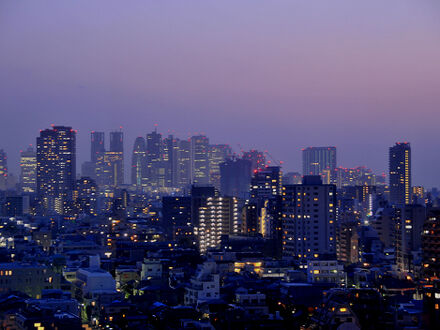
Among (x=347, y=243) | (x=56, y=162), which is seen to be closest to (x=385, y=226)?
(x=347, y=243)

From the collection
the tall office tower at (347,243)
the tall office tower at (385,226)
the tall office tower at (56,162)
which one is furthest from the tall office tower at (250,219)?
the tall office tower at (56,162)

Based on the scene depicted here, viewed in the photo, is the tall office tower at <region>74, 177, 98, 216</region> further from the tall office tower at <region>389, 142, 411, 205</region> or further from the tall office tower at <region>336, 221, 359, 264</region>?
the tall office tower at <region>336, 221, 359, 264</region>

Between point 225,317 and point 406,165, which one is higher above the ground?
point 406,165

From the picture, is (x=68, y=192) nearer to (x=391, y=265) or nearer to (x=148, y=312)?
(x=391, y=265)

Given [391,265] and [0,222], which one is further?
[0,222]

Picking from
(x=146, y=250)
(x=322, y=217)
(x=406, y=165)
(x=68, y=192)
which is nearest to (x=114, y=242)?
(x=146, y=250)

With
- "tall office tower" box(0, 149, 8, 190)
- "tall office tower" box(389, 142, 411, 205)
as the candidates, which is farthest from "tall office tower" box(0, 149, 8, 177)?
"tall office tower" box(389, 142, 411, 205)
